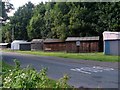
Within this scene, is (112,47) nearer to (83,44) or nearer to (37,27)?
(83,44)

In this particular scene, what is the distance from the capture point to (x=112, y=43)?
4559 cm

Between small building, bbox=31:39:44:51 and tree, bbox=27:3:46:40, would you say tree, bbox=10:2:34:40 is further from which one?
small building, bbox=31:39:44:51

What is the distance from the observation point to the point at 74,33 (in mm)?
66188

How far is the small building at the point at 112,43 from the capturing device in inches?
1758

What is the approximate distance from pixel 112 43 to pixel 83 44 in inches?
540

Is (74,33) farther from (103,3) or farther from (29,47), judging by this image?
(29,47)

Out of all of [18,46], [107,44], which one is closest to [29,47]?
[18,46]

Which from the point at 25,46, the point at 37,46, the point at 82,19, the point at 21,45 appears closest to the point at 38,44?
the point at 37,46

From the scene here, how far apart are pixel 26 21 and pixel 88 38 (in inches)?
1898

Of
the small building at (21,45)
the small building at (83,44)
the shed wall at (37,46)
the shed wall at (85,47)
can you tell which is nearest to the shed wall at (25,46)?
the small building at (21,45)

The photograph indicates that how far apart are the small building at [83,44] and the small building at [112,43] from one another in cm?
1137

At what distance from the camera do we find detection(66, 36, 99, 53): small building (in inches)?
2290

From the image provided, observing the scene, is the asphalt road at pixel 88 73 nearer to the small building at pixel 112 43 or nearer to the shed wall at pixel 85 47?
the small building at pixel 112 43

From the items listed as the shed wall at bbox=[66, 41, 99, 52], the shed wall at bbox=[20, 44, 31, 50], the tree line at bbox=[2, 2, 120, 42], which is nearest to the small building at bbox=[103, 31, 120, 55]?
the shed wall at bbox=[66, 41, 99, 52]
